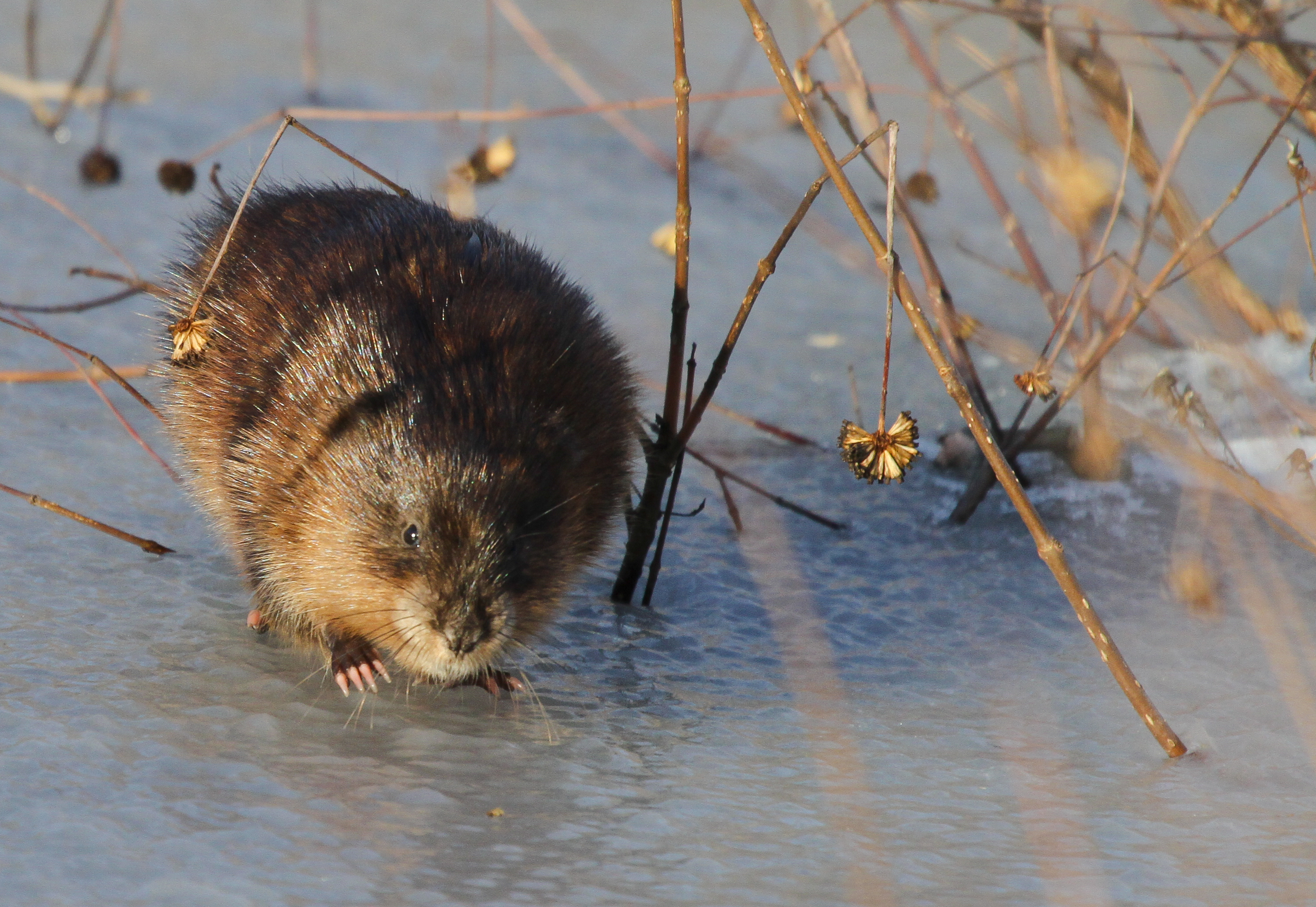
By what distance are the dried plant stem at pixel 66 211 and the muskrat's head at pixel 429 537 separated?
3.91ft

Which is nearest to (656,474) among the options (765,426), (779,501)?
(779,501)

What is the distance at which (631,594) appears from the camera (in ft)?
9.36

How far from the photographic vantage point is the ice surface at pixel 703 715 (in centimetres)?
180

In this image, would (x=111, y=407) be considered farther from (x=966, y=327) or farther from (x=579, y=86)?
(x=579, y=86)

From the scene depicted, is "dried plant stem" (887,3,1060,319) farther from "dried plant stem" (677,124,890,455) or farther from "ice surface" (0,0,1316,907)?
"ice surface" (0,0,1316,907)

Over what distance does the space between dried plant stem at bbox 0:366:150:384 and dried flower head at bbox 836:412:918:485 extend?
5.66 feet

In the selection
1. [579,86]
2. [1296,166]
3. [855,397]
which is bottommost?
[855,397]

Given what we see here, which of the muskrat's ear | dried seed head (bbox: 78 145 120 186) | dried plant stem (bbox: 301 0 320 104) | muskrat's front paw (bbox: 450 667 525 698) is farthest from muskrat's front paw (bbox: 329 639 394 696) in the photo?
dried plant stem (bbox: 301 0 320 104)

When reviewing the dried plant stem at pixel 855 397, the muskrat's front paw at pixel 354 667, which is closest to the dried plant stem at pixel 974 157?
the dried plant stem at pixel 855 397

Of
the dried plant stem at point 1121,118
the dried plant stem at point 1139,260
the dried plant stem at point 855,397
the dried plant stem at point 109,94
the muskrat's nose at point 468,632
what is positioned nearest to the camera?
the dried plant stem at point 1139,260

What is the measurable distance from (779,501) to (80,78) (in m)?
3.02

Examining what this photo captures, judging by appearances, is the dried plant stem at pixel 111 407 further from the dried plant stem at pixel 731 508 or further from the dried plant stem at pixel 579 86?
the dried plant stem at pixel 579 86

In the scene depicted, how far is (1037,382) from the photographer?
2.37 m

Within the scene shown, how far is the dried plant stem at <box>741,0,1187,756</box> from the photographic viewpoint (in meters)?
2.16
